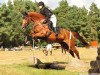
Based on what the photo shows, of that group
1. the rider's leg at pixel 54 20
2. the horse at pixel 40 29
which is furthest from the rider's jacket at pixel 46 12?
the rider's leg at pixel 54 20

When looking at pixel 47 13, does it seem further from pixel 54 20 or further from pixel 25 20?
pixel 25 20

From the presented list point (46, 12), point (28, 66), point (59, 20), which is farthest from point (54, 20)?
point (59, 20)

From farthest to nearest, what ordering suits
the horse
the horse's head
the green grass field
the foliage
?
the foliage
the horse
the horse's head
the green grass field

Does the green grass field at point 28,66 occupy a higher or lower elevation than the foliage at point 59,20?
lower

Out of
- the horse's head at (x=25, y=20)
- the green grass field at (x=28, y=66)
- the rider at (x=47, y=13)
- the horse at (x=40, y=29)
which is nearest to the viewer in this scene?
the green grass field at (x=28, y=66)

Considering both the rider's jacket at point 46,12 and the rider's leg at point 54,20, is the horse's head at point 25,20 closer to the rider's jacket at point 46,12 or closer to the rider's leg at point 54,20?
the rider's jacket at point 46,12

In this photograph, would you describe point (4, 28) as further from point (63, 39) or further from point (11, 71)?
point (11, 71)

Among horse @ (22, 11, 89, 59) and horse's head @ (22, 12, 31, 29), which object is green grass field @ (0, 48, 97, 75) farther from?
horse's head @ (22, 12, 31, 29)

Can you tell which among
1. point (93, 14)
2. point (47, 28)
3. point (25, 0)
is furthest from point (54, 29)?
point (93, 14)

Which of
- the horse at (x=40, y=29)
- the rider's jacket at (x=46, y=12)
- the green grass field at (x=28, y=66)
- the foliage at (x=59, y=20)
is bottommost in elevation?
the green grass field at (x=28, y=66)

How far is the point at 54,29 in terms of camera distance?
2098 cm

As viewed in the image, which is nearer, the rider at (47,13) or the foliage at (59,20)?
the rider at (47,13)

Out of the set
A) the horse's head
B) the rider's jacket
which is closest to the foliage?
the horse's head

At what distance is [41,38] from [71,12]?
65195 millimetres
